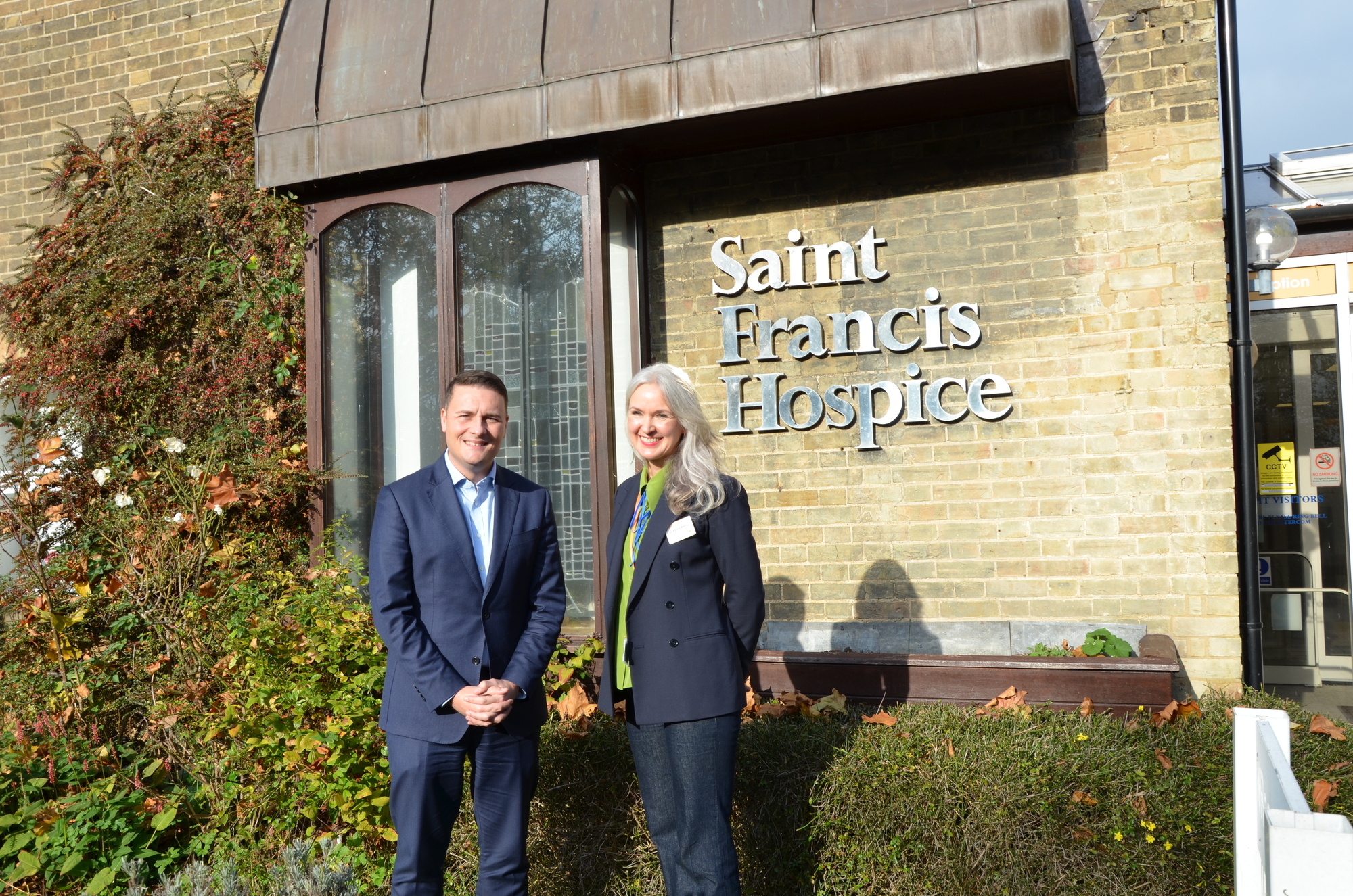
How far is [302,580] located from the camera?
18.1 feet

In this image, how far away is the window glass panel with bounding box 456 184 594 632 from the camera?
19.7 ft

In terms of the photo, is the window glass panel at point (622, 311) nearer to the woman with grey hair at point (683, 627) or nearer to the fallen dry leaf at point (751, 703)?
the fallen dry leaf at point (751, 703)

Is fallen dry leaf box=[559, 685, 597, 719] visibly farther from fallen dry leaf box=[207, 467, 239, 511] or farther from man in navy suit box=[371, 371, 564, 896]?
fallen dry leaf box=[207, 467, 239, 511]

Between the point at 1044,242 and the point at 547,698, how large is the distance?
385 centimetres

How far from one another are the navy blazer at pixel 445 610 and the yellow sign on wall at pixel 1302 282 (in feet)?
24.1

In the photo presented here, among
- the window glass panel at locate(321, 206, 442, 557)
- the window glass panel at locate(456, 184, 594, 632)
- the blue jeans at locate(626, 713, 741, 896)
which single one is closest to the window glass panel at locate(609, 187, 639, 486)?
the window glass panel at locate(456, 184, 594, 632)

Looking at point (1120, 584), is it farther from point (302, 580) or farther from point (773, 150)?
point (302, 580)

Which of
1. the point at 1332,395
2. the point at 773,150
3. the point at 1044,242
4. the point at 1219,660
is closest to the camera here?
the point at 1219,660

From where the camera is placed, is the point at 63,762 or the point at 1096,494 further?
the point at 1096,494

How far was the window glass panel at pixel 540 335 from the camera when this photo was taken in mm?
6020

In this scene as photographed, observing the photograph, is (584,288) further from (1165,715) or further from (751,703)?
(1165,715)

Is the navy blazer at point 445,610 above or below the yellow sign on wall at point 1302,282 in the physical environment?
below

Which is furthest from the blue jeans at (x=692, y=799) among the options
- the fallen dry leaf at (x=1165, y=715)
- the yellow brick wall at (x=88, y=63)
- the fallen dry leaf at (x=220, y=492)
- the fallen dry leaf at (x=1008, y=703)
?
the yellow brick wall at (x=88, y=63)

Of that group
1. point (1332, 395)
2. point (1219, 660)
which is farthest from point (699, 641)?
point (1332, 395)
